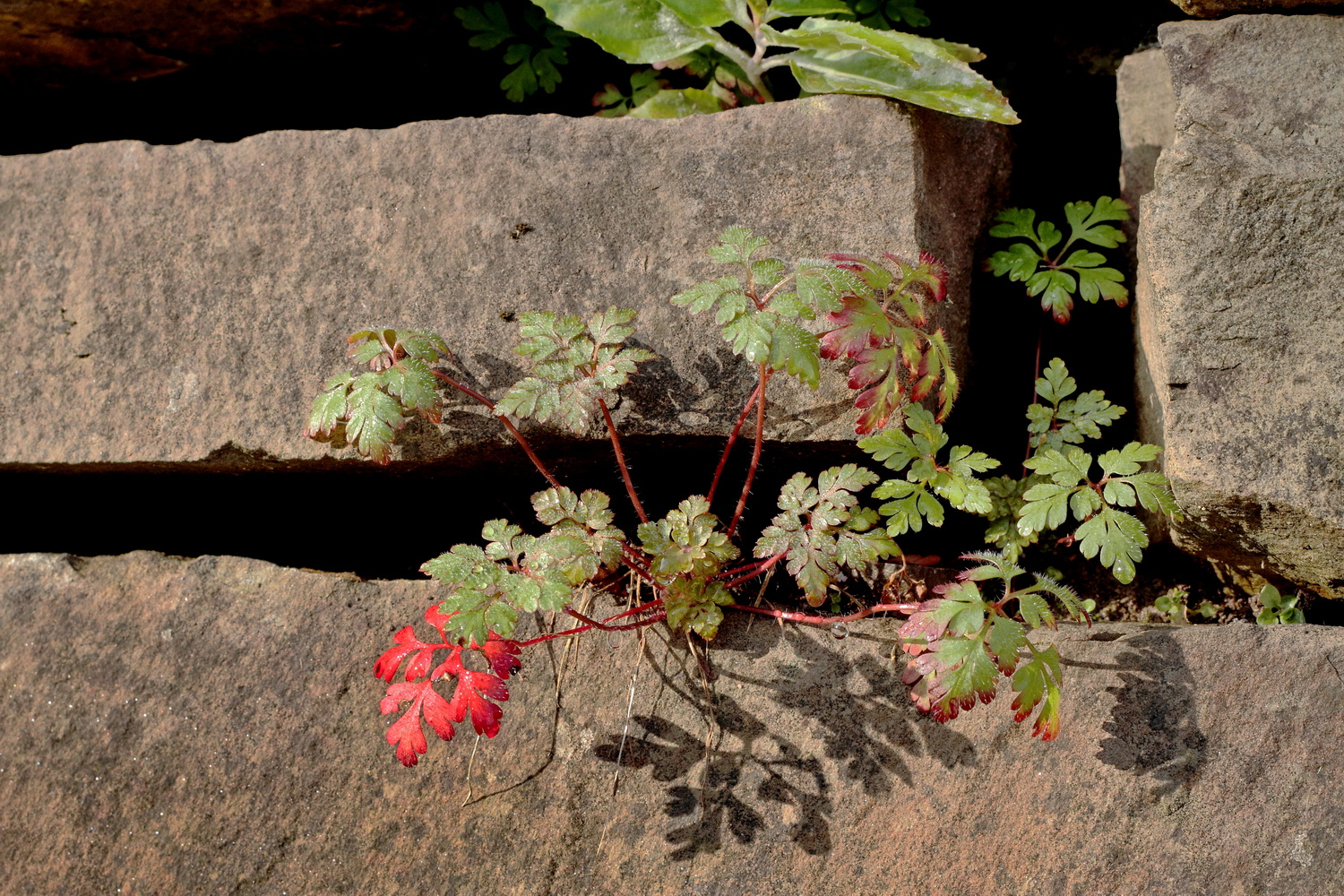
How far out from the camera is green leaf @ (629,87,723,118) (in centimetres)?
262

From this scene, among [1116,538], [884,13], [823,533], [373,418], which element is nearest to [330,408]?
[373,418]

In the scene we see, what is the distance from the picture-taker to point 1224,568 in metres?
2.29

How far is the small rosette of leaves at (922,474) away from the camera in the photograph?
1979 mm

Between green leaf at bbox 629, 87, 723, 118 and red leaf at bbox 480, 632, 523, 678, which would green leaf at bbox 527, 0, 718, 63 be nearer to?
green leaf at bbox 629, 87, 723, 118

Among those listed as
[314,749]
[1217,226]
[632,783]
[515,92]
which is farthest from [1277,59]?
[314,749]

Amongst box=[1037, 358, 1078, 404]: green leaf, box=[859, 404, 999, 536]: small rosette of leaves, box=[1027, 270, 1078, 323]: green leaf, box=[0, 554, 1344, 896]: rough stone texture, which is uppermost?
box=[1027, 270, 1078, 323]: green leaf

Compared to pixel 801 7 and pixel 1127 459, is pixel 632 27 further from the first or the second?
pixel 1127 459

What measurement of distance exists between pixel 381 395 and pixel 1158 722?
181cm

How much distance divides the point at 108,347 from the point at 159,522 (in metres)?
0.56

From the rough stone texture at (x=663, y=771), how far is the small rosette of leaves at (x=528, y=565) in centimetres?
36

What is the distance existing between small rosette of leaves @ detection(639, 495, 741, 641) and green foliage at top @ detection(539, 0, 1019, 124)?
1191mm

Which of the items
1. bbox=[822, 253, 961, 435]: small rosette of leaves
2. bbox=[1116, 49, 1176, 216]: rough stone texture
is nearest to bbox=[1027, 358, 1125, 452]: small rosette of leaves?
bbox=[822, 253, 961, 435]: small rosette of leaves

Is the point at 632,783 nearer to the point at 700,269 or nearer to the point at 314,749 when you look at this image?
the point at 314,749

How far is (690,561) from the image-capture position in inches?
74.5
